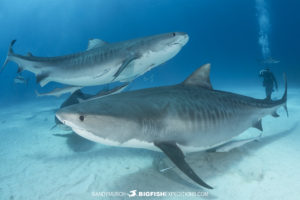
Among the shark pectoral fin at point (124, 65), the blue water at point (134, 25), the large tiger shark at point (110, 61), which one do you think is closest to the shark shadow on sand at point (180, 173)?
the shark pectoral fin at point (124, 65)

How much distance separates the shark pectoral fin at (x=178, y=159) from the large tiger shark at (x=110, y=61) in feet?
→ 7.75

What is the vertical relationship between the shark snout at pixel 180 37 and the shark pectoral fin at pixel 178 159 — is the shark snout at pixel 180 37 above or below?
above

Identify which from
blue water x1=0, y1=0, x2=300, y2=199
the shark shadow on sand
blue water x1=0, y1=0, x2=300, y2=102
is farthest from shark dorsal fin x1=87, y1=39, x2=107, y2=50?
blue water x1=0, y1=0, x2=300, y2=102

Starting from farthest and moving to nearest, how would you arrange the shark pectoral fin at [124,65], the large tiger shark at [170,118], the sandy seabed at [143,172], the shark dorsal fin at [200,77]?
the shark pectoral fin at [124,65] → the shark dorsal fin at [200,77] → the sandy seabed at [143,172] → the large tiger shark at [170,118]

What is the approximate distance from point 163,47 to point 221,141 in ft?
7.89

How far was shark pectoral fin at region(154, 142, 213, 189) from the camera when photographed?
2.31 meters

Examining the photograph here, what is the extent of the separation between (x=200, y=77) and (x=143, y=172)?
2.10 meters

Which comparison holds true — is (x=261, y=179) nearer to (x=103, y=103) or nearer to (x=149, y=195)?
(x=149, y=195)

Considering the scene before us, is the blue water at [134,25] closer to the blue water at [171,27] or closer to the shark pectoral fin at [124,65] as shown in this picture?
the blue water at [171,27]

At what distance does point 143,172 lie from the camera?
3535mm

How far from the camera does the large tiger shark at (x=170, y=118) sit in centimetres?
228

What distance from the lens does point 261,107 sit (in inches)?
160

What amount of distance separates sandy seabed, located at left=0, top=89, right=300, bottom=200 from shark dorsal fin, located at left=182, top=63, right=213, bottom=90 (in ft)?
4.83

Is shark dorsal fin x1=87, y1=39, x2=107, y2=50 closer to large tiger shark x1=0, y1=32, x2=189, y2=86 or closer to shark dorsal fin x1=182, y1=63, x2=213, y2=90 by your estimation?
large tiger shark x1=0, y1=32, x2=189, y2=86
